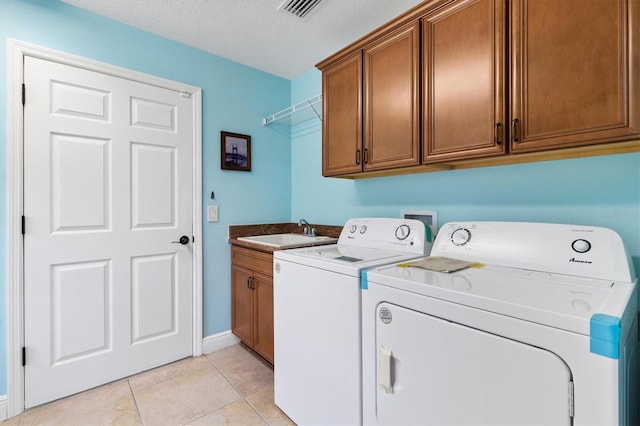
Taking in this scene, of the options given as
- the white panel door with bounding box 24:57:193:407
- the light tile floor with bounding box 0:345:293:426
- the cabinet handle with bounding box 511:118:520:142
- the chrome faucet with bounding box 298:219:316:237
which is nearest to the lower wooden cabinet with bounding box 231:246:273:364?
the light tile floor with bounding box 0:345:293:426

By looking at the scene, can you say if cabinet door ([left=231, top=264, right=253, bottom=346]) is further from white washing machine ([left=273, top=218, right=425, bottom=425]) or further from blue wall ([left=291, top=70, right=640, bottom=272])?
blue wall ([left=291, top=70, right=640, bottom=272])

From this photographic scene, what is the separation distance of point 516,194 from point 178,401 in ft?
7.26

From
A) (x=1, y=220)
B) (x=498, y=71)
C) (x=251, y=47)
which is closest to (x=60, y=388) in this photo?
(x=1, y=220)

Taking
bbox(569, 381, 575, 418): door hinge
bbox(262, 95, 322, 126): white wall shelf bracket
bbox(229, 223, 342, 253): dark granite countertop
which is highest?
bbox(262, 95, 322, 126): white wall shelf bracket

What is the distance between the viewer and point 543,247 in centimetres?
120

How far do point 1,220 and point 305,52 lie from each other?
7.28 feet

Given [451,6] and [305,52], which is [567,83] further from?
[305,52]

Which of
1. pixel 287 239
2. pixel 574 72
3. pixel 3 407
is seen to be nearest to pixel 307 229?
pixel 287 239

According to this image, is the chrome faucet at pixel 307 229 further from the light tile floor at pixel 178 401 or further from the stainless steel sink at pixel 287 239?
the light tile floor at pixel 178 401

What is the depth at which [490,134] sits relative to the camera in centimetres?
128

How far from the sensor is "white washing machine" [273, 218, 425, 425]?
4.11 feet

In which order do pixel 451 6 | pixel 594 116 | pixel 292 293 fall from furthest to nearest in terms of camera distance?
pixel 292 293
pixel 451 6
pixel 594 116

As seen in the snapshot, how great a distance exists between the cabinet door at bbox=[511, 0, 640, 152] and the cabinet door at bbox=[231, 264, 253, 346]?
75.3 inches

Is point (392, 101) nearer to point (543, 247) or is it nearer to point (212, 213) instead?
point (543, 247)
